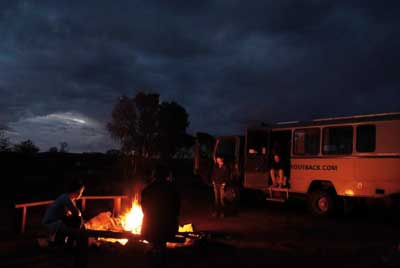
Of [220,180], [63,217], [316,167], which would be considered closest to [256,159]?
[316,167]

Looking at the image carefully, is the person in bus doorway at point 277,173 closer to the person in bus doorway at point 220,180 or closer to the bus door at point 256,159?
the bus door at point 256,159

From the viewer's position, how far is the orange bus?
10.7 m

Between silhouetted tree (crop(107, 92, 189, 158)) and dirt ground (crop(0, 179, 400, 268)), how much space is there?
51.5 ft

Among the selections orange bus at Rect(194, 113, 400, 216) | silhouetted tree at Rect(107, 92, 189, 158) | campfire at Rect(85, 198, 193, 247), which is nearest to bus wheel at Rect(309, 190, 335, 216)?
orange bus at Rect(194, 113, 400, 216)

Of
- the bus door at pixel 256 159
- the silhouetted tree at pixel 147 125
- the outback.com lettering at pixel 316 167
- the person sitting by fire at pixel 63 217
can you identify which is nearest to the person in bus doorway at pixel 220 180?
the bus door at pixel 256 159

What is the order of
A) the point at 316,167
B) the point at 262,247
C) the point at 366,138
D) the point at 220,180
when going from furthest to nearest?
the point at 316,167 → the point at 220,180 → the point at 366,138 → the point at 262,247

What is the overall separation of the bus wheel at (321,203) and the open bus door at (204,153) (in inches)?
190

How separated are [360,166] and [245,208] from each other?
4.81m

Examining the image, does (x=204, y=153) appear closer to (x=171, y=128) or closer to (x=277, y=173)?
(x=277, y=173)

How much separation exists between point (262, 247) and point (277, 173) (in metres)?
→ 6.19

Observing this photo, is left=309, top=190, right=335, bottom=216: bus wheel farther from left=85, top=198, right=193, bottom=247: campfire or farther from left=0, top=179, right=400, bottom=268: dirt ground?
left=85, top=198, right=193, bottom=247: campfire

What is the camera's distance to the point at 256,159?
553 inches

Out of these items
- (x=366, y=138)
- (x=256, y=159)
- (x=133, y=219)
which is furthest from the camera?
(x=256, y=159)

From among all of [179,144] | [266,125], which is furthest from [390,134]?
[179,144]
